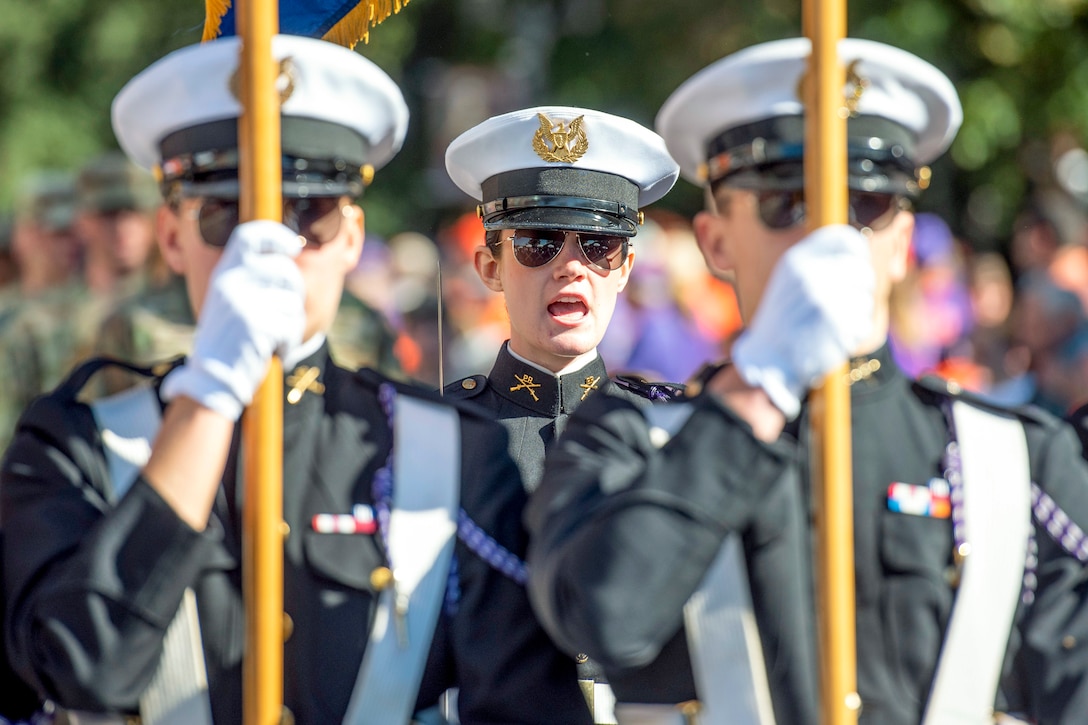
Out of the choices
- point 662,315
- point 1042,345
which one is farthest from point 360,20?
point 662,315

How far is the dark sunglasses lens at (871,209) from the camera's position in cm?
283

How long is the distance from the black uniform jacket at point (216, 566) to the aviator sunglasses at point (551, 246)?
696 mm

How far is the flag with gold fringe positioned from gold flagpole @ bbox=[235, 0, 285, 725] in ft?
2.27

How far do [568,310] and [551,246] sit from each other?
16 cm

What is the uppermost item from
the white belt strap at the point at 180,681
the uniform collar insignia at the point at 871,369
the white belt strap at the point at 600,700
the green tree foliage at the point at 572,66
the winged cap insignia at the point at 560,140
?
the green tree foliage at the point at 572,66

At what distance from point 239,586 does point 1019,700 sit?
1.45m

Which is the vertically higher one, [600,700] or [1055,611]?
[1055,611]

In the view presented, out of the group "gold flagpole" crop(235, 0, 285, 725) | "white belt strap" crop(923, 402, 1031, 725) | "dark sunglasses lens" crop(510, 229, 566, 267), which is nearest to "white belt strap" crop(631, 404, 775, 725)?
"white belt strap" crop(923, 402, 1031, 725)

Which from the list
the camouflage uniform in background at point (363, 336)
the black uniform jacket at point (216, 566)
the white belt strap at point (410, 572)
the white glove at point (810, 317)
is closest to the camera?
the white glove at point (810, 317)

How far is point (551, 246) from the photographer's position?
3.77 meters

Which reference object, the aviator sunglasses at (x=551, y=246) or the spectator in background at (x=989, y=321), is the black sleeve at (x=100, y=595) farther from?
the spectator in background at (x=989, y=321)

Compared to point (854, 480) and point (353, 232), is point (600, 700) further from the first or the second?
point (353, 232)

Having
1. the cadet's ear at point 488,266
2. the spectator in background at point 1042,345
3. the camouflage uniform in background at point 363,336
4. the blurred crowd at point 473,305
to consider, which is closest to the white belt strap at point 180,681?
the cadet's ear at point 488,266

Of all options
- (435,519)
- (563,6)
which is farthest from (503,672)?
(563,6)
